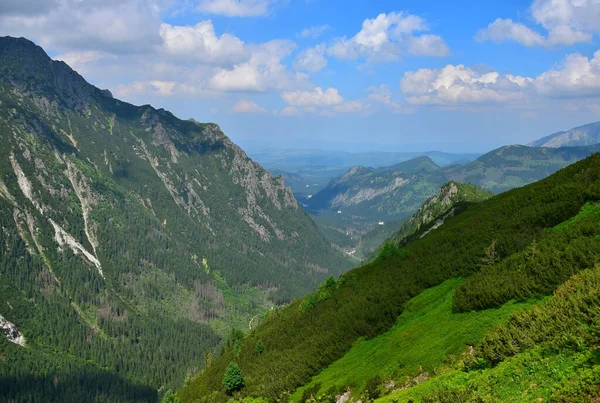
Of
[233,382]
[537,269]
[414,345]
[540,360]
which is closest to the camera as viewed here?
[540,360]

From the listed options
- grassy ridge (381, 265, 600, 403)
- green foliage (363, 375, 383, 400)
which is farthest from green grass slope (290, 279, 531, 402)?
→ grassy ridge (381, 265, 600, 403)

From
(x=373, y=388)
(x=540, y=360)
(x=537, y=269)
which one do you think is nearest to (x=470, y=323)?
(x=537, y=269)

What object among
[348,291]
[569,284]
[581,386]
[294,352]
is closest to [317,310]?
[348,291]

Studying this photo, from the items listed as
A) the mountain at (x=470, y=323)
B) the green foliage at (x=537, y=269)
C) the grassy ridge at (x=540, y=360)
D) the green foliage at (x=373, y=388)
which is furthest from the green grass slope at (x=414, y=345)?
the grassy ridge at (x=540, y=360)

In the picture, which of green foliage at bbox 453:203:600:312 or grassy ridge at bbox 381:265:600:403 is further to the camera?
green foliage at bbox 453:203:600:312

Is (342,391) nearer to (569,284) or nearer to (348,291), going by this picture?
(569,284)

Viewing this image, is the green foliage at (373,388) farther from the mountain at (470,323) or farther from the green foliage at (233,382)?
the green foliage at (233,382)

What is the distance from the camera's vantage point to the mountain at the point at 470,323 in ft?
101

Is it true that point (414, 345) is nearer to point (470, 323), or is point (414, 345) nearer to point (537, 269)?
point (470, 323)

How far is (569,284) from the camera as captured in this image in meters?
37.0

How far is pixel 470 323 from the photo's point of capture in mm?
45625

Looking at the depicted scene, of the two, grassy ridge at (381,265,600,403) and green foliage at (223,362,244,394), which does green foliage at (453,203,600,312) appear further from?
green foliage at (223,362,244,394)

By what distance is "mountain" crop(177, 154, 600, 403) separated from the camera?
30.6m

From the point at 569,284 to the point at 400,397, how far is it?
17.8m
